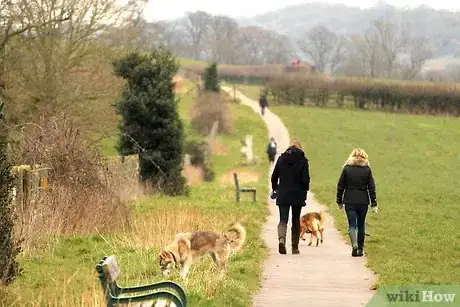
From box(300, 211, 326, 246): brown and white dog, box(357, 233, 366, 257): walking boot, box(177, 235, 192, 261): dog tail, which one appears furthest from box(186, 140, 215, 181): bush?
box(177, 235, 192, 261): dog tail

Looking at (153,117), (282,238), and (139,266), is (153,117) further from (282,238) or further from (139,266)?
(139,266)

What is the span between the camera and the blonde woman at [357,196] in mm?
15695

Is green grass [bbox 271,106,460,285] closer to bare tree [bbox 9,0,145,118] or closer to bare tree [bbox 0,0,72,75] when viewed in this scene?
bare tree [bbox 9,0,145,118]

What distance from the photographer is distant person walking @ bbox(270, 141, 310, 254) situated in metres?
15.8

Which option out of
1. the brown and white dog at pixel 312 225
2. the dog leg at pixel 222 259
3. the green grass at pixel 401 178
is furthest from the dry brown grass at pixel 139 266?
the green grass at pixel 401 178

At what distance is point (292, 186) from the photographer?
15859 millimetres

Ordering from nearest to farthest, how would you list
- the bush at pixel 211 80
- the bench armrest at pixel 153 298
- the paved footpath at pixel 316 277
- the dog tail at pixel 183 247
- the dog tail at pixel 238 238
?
1. the bench armrest at pixel 153 298
2. the paved footpath at pixel 316 277
3. the dog tail at pixel 183 247
4. the dog tail at pixel 238 238
5. the bush at pixel 211 80

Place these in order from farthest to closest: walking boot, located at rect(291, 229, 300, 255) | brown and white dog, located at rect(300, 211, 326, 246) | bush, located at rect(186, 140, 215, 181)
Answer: bush, located at rect(186, 140, 215, 181) < brown and white dog, located at rect(300, 211, 326, 246) < walking boot, located at rect(291, 229, 300, 255)

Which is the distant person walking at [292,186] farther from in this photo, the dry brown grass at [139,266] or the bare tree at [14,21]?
the bare tree at [14,21]

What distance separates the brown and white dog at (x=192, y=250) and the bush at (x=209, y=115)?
A: 51.4 meters

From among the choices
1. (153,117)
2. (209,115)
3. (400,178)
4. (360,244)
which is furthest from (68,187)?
(209,115)

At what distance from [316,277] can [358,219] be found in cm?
282

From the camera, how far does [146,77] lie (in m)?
30.9

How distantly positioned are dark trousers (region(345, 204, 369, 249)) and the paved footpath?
0.41 m
